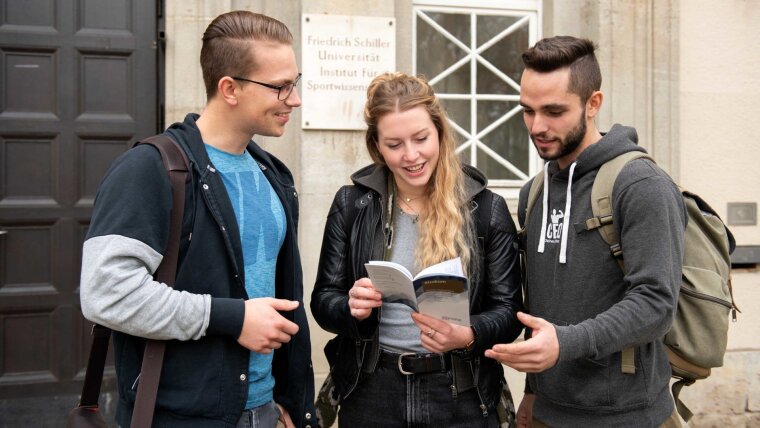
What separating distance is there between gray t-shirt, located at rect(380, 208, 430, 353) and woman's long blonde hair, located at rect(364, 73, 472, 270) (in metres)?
0.04

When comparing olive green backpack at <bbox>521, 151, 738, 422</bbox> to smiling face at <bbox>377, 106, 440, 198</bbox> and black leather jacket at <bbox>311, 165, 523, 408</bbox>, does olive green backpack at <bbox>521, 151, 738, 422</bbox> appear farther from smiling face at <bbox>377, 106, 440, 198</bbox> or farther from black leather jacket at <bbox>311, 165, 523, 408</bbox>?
smiling face at <bbox>377, 106, 440, 198</bbox>

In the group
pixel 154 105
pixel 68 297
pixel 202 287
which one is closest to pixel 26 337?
pixel 68 297

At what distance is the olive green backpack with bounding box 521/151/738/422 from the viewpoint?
2.20 meters

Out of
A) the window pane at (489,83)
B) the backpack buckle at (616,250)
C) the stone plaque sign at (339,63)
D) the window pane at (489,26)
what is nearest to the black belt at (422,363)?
the backpack buckle at (616,250)

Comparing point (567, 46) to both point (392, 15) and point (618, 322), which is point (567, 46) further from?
point (392, 15)

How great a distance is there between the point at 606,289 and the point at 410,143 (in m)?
0.80

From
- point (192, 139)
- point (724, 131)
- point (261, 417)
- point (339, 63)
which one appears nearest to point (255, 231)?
point (192, 139)

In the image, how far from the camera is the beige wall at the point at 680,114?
180 inches

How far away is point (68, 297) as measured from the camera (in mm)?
4500

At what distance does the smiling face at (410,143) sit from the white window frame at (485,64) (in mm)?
2584

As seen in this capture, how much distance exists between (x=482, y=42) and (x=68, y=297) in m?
3.29

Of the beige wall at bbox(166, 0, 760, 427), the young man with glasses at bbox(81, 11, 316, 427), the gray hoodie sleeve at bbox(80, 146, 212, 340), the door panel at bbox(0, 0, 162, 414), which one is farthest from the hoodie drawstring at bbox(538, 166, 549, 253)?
the door panel at bbox(0, 0, 162, 414)

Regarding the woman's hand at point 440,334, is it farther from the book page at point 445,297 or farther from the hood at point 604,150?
the hood at point 604,150

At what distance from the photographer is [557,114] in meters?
2.36
